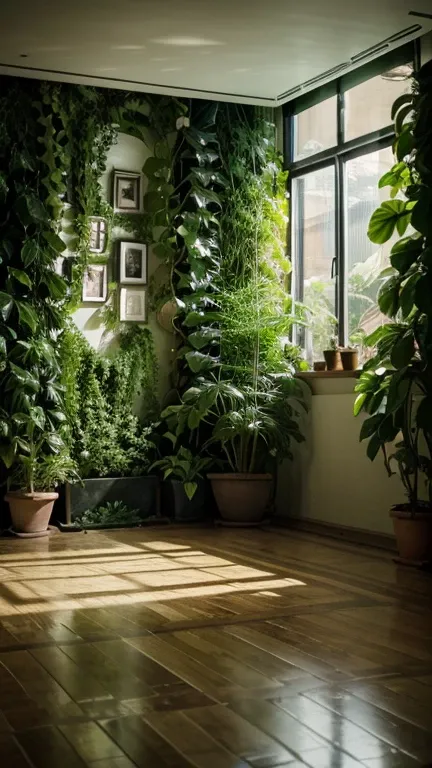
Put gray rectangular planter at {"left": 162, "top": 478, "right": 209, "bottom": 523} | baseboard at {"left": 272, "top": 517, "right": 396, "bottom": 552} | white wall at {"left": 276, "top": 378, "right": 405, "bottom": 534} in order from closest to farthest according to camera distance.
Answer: baseboard at {"left": 272, "top": 517, "right": 396, "bottom": 552} < white wall at {"left": 276, "top": 378, "right": 405, "bottom": 534} < gray rectangular planter at {"left": 162, "top": 478, "right": 209, "bottom": 523}

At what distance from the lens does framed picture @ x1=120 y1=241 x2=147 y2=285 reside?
6.48 m

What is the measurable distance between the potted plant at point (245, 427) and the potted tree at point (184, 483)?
131 millimetres

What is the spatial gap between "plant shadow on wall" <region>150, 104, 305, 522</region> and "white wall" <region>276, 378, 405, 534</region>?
0.15 meters

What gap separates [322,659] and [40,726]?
1.02m

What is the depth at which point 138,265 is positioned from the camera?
6539mm

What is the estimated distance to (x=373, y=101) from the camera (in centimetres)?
578

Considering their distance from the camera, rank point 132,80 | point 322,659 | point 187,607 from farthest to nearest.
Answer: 1. point 132,80
2. point 187,607
3. point 322,659

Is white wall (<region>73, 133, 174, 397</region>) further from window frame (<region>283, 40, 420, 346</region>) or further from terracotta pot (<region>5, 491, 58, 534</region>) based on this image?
terracotta pot (<region>5, 491, 58, 534</region>)

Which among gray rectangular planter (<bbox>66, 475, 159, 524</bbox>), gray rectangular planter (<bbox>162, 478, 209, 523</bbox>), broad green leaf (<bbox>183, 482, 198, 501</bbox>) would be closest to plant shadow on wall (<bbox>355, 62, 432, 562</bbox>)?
broad green leaf (<bbox>183, 482, 198, 501</bbox>)

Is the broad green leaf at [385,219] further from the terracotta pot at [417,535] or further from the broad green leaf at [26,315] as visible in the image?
the broad green leaf at [26,315]

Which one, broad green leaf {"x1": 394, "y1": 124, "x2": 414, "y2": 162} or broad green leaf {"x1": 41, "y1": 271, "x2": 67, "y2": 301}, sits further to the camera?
broad green leaf {"x1": 41, "y1": 271, "x2": 67, "y2": 301}

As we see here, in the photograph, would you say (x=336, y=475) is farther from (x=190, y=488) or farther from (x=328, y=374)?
(x=190, y=488)

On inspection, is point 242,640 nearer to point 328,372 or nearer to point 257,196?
point 328,372

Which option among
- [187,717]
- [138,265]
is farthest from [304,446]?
[187,717]
